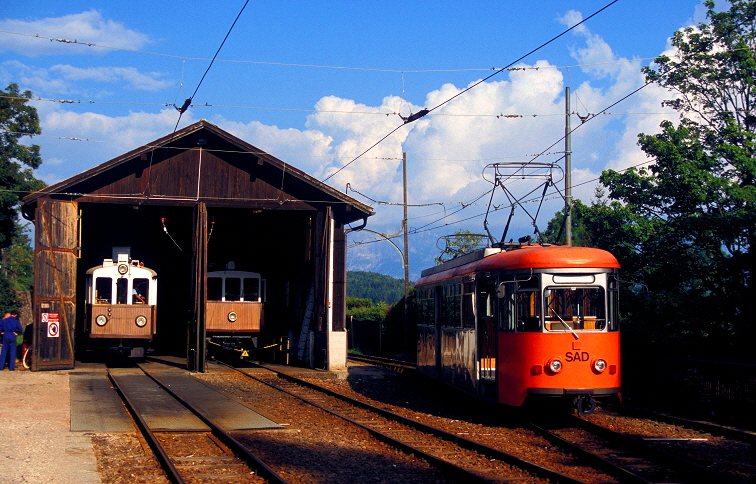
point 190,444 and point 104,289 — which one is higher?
point 104,289

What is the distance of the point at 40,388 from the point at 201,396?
385cm

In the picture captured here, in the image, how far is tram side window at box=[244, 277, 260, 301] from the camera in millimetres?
26422

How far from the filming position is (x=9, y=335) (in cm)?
2042

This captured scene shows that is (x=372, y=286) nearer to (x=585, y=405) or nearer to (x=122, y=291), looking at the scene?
(x=122, y=291)

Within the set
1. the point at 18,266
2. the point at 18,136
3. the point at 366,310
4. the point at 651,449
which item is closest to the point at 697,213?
the point at 651,449

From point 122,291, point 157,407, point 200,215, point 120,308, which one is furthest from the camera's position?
point 122,291

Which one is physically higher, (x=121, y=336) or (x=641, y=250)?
(x=641, y=250)

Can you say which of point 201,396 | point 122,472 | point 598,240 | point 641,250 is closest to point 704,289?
point 641,250

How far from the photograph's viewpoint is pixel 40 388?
16812 mm

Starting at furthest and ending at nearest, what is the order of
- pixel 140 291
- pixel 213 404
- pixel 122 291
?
pixel 140 291, pixel 122 291, pixel 213 404

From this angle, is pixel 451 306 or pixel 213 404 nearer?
pixel 213 404

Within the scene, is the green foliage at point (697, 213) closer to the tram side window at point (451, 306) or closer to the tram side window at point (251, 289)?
the tram side window at point (451, 306)

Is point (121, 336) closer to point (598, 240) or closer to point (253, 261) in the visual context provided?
point (253, 261)

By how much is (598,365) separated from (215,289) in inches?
678
